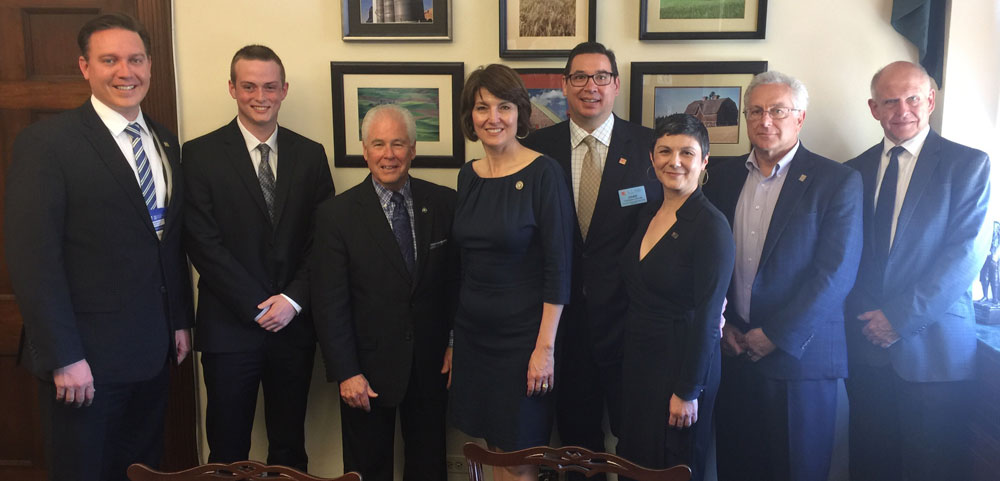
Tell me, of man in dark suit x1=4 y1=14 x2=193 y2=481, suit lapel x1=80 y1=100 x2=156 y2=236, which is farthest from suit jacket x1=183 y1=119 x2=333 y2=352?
suit lapel x1=80 y1=100 x2=156 y2=236

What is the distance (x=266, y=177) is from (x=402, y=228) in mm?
563

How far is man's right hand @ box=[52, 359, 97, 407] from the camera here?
6.26ft

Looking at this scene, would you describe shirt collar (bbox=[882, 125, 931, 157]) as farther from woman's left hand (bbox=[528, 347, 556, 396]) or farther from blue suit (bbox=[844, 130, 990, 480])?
woman's left hand (bbox=[528, 347, 556, 396])

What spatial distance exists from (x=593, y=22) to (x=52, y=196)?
6.62 feet

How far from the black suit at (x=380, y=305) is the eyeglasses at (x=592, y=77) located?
61 cm

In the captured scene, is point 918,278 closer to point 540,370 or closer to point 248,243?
point 540,370

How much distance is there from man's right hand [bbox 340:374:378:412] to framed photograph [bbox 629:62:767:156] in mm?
1514

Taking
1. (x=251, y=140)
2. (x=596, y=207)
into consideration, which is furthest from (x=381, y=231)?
(x=596, y=207)

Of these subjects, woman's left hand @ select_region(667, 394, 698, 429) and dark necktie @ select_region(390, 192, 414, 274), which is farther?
dark necktie @ select_region(390, 192, 414, 274)

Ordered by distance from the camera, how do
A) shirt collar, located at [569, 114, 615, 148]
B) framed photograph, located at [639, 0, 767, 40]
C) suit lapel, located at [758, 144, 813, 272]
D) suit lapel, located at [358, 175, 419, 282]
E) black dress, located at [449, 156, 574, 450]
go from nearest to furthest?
black dress, located at [449, 156, 574, 450]
suit lapel, located at [758, 144, 813, 272]
suit lapel, located at [358, 175, 419, 282]
shirt collar, located at [569, 114, 615, 148]
framed photograph, located at [639, 0, 767, 40]

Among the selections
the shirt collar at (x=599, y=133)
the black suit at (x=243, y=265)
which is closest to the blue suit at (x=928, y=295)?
the shirt collar at (x=599, y=133)

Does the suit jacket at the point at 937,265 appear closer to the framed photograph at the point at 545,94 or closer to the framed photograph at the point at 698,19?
the framed photograph at the point at 698,19

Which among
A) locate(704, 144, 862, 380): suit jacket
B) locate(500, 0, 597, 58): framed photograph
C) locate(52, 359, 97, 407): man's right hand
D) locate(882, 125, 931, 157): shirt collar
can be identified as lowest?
locate(52, 359, 97, 407): man's right hand

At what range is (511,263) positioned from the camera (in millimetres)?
2021
